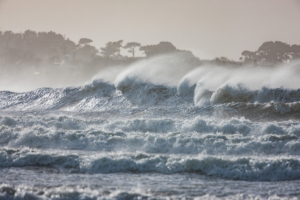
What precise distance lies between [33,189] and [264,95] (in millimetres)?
14279

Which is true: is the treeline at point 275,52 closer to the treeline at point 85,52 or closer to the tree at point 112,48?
the treeline at point 85,52

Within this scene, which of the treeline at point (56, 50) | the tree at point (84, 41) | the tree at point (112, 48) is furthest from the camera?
the tree at point (84, 41)

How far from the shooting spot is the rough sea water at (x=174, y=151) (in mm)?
5355

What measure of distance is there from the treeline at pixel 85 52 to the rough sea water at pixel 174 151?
17423 mm

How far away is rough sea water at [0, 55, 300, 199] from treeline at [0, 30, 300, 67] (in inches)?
686

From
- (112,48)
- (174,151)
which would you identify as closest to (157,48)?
(112,48)

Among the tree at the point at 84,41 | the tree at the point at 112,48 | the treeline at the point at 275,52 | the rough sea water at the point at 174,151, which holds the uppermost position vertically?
the tree at the point at 84,41

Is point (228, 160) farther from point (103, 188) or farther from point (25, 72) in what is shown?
point (25, 72)

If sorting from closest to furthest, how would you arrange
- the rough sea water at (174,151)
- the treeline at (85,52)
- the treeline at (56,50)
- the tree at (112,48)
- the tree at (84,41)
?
the rough sea water at (174,151)
the treeline at (85,52)
the treeline at (56,50)
the tree at (112,48)
the tree at (84,41)

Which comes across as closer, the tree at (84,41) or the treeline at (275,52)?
the treeline at (275,52)

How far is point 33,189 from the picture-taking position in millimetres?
5234

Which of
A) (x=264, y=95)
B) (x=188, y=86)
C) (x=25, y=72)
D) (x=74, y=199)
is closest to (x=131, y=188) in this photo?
(x=74, y=199)

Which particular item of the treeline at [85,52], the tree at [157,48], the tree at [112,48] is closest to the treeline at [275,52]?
the treeline at [85,52]

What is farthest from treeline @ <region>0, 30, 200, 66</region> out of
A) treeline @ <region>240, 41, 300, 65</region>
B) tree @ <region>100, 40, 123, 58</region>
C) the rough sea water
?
the rough sea water
